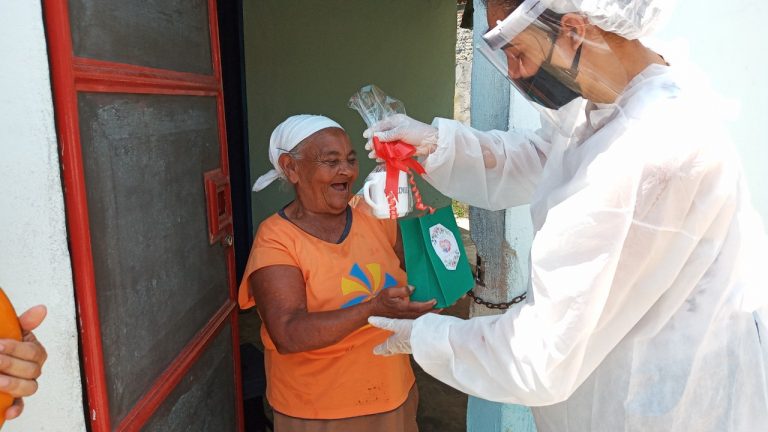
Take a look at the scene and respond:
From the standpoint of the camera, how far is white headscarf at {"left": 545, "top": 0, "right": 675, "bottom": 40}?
117 cm

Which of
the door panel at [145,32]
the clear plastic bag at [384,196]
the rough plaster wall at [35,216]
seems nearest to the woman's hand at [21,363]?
the rough plaster wall at [35,216]

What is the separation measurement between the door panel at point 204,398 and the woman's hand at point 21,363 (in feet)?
2.17

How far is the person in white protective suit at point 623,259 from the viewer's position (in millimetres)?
1157

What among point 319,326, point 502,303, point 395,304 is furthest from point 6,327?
point 502,303

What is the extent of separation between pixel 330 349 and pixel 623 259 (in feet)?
3.60

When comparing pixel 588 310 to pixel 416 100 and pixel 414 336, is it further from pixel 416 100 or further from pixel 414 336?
pixel 416 100

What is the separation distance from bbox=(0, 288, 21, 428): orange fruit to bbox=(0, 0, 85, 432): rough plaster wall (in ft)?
0.93

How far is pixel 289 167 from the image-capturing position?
217cm

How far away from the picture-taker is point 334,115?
6738mm

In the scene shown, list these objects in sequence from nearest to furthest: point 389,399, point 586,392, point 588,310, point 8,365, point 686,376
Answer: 1. point 8,365
2. point 588,310
3. point 686,376
4. point 586,392
5. point 389,399

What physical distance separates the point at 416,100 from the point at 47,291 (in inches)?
252

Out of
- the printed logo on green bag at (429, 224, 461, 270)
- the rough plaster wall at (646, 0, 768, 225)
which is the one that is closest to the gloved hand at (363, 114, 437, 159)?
the printed logo on green bag at (429, 224, 461, 270)

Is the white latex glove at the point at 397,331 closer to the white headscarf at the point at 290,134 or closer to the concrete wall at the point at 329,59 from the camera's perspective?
the white headscarf at the point at 290,134

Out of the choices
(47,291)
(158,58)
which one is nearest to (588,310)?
(47,291)
